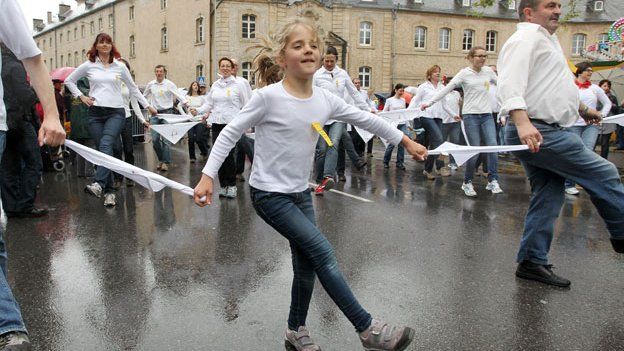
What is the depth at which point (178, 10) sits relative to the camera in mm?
47000

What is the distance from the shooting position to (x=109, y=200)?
24.2 ft

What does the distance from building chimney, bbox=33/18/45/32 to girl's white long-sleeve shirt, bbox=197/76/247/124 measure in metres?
93.1

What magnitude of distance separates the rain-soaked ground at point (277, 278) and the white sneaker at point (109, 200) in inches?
5.9

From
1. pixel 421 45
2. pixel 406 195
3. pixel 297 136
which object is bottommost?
pixel 406 195

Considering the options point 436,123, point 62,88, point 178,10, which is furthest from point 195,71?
point 436,123

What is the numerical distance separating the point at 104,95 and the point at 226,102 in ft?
6.40

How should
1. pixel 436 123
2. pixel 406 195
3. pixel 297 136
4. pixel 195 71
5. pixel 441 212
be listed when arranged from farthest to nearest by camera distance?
pixel 195 71 < pixel 436 123 < pixel 406 195 < pixel 441 212 < pixel 297 136

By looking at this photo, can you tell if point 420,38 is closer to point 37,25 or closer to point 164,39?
point 164,39

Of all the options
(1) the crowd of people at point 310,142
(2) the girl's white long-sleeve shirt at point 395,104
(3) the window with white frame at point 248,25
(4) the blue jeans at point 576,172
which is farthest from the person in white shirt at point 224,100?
(3) the window with white frame at point 248,25

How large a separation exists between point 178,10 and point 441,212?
145ft

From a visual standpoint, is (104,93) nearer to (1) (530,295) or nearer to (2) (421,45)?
(1) (530,295)

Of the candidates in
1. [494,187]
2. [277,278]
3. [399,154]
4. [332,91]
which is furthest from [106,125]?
[399,154]

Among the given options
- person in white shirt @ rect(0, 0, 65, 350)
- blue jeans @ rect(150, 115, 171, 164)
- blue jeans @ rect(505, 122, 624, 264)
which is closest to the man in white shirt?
blue jeans @ rect(505, 122, 624, 264)

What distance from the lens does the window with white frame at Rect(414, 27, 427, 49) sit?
47.0m
